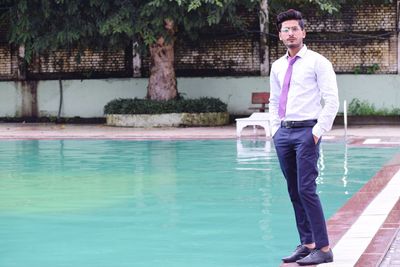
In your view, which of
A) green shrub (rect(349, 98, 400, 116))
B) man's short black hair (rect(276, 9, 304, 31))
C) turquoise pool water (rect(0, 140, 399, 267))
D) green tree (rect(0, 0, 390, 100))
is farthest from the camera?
green shrub (rect(349, 98, 400, 116))

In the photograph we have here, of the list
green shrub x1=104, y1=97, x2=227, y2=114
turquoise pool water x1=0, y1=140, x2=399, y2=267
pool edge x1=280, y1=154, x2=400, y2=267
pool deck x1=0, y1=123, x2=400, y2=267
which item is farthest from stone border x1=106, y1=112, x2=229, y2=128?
pool edge x1=280, y1=154, x2=400, y2=267

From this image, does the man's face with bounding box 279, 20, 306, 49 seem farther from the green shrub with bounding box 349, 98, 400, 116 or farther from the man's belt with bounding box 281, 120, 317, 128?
the green shrub with bounding box 349, 98, 400, 116

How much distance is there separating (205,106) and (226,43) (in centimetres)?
258

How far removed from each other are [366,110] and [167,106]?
18.2 feet

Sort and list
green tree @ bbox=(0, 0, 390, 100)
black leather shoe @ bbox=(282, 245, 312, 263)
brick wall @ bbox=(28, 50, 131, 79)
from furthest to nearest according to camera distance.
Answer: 1. brick wall @ bbox=(28, 50, 131, 79)
2. green tree @ bbox=(0, 0, 390, 100)
3. black leather shoe @ bbox=(282, 245, 312, 263)

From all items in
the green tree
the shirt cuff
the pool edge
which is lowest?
the pool edge

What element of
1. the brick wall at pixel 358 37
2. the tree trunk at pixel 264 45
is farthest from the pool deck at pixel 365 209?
the tree trunk at pixel 264 45

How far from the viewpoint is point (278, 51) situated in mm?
25875

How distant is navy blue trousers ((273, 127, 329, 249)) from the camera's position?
253 inches

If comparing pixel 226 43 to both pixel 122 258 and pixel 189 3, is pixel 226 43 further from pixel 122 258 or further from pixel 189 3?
pixel 122 258

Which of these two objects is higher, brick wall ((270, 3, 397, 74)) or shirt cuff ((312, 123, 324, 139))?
brick wall ((270, 3, 397, 74))

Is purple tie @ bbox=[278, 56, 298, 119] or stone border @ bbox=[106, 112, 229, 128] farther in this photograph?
stone border @ bbox=[106, 112, 229, 128]

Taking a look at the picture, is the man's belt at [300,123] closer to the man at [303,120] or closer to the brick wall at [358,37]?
the man at [303,120]

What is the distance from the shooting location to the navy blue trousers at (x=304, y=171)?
6426 millimetres
